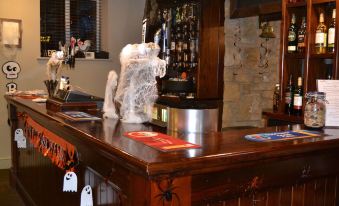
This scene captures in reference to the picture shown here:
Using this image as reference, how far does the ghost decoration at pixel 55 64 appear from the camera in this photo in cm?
289

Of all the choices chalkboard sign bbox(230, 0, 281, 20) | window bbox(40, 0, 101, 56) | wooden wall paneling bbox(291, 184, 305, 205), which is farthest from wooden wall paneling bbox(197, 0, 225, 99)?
wooden wall paneling bbox(291, 184, 305, 205)

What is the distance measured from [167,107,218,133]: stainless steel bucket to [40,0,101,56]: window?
151 inches

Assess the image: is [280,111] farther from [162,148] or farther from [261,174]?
[162,148]

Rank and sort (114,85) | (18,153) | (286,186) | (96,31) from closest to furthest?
(286,186), (114,85), (18,153), (96,31)

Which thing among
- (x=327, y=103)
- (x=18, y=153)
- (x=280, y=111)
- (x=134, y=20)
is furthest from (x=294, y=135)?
(x=134, y=20)

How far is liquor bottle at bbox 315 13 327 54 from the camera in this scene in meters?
2.58

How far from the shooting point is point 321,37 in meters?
2.58

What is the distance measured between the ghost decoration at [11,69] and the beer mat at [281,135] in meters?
3.93

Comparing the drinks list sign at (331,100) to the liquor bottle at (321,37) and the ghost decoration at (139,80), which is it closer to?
the liquor bottle at (321,37)

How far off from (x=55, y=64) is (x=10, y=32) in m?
2.03

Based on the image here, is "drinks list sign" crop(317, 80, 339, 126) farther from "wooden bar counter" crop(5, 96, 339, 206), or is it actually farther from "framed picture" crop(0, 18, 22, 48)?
"framed picture" crop(0, 18, 22, 48)

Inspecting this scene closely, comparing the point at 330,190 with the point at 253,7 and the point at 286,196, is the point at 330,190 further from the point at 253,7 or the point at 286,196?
the point at 253,7

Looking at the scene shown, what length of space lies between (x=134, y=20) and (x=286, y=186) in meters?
4.37

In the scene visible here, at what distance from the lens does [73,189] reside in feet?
6.13
